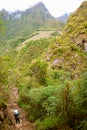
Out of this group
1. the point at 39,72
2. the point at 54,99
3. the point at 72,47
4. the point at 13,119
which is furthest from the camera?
the point at 72,47

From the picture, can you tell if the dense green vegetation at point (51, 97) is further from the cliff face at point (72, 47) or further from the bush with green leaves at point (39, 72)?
the cliff face at point (72, 47)

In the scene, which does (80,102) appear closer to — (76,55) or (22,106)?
(22,106)

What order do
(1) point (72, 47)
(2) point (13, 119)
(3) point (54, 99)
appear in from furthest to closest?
(1) point (72, 47) < (2) point (13, 119) < (3) point (54, 99)

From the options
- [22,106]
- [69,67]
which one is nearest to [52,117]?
[22,106]

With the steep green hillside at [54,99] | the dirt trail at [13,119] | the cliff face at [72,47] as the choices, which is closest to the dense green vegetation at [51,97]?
the steep green hillside at [54,99]

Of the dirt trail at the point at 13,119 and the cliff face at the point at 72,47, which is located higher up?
the cliff face at the point at 72,47

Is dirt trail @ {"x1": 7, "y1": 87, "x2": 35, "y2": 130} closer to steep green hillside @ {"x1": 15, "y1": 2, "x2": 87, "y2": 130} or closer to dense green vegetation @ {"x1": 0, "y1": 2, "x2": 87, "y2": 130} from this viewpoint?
dense green vegetation @ {"x1": 0, "y1": 2, "x2": 87, "y2": 130}

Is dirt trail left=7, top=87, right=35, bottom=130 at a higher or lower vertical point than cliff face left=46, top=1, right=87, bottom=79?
lower

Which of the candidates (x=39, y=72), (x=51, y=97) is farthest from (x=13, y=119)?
(x=39, y=72)

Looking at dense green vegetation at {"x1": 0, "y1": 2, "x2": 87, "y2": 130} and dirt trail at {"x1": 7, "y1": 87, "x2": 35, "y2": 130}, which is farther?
dirt trail at {"x1": 7, "y1": 87, "x2": 35, "y2": 130}

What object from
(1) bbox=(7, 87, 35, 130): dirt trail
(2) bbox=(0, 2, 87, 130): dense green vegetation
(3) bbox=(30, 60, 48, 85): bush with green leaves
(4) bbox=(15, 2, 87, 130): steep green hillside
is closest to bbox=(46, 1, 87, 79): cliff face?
(3) bbox=(30, 60, 48, 85): bush with green leaves

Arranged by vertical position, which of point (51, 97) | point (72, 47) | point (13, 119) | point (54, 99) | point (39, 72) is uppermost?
point (72, 47)

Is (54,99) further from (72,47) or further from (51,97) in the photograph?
(72,47)

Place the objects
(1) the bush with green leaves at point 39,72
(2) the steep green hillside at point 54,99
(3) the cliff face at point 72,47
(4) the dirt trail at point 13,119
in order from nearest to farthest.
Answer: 1. (2) the steep green hillside at point 54,99
2. (4) the dirt trail at point 13,119
3. (1) the bush with green leaves at point 39,72
4. (3) the cliff face at point 72,47
